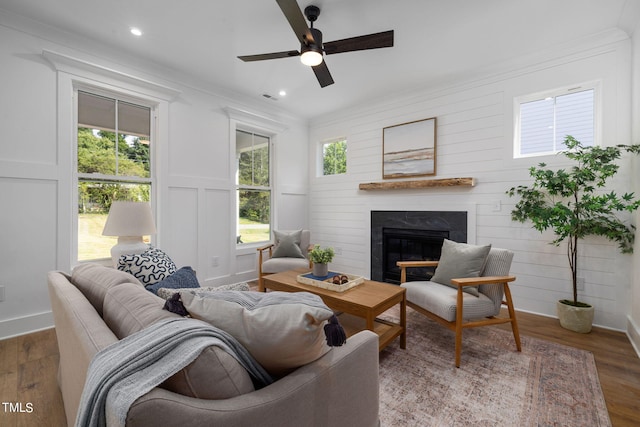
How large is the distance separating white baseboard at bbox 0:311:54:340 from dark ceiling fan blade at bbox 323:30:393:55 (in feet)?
11.6

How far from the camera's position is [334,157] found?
4.91 metres

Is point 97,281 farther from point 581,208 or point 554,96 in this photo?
point 554,96

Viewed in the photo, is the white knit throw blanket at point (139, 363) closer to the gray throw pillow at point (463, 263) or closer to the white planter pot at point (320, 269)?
the white planter pot at point (320, 269)

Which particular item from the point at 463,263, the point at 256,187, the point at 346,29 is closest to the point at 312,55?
the point at 346,29

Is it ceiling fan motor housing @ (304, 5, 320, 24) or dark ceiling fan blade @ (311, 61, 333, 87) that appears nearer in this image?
ceiling fan motor housing @ (304, 5, 320, 24)

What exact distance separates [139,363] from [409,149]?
12.7ft

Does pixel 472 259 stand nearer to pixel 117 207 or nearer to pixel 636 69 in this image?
pixel 636 69

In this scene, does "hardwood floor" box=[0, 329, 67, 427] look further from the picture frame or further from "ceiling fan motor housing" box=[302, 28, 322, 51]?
the picture frame

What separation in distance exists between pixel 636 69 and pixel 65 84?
5231mm

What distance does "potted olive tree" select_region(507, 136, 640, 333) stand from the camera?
2457 millimetres

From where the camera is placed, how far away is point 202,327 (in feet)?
2.57

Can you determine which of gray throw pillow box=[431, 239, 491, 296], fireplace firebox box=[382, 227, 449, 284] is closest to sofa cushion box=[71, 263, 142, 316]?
gray throw pillow box=[431, 239, 491, 296]

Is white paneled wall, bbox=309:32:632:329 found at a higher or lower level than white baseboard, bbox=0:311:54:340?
higher

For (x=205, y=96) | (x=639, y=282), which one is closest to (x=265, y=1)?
(x=205, y=96)
